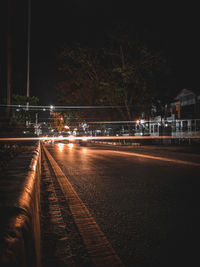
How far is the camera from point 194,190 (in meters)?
5.89

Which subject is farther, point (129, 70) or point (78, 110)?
point (78, 110)

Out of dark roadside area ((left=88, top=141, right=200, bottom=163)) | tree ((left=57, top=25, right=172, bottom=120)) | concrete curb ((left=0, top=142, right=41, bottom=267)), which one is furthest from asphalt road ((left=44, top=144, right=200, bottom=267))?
tree ((left=57, top=25, right=172, bottom=120))

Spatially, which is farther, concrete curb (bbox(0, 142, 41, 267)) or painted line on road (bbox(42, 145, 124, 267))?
painted line on road (bbox(42, 145, 124, 267))

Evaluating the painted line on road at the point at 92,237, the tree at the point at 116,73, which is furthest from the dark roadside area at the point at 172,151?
the painted line on road at the point at 92,237

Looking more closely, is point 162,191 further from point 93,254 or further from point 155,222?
point 93,254

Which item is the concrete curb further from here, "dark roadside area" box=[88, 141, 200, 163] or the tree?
Result: the tree

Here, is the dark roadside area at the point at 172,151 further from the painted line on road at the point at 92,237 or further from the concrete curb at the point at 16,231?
the concrete curb at the point at 16,231

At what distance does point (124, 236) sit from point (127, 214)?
3.00 feet

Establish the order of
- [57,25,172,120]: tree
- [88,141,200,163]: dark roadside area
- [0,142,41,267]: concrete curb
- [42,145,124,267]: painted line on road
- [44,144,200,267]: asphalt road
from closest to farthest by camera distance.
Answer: [0,142,41,267]: concrete curb
[42,145,124,267]: painted line on road
[44,144,200,267]: asphalt road
[88,141,200,163]: dark roadside area
[57,25,172,120]: tree

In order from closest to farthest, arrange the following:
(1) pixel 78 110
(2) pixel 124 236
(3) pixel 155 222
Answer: (2) pixel 124 236
(3) pixel 155 222
(1) pixel 78 110

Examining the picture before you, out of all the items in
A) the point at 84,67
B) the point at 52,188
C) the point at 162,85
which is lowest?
the point at 52,188

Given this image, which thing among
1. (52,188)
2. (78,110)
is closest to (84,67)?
(78,110)

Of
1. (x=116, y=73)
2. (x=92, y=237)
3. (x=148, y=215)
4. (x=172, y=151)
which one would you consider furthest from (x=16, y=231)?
(x=116, y=73)

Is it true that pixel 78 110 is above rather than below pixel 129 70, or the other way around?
below
